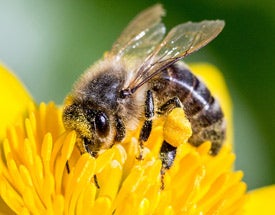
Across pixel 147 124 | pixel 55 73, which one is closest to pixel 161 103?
pixel 147 124

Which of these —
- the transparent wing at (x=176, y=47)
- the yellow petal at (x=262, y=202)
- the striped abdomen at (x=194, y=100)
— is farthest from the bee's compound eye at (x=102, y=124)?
the yellow petal at (x=262, y=202)

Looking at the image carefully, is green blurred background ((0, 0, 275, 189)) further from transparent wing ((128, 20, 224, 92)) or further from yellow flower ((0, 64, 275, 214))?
transparent wing ((128, 20, 224, 92))

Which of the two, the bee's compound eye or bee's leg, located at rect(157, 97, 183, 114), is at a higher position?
bee's leg, located at rect(157, 97, 183, 114)

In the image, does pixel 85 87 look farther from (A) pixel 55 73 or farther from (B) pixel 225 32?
(B) pixel 225 32

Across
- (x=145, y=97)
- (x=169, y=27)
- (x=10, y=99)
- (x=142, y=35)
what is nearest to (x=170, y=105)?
(x=145, y=97)

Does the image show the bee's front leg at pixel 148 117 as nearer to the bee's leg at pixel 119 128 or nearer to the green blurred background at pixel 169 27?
the bee's leg at pixel 119 128

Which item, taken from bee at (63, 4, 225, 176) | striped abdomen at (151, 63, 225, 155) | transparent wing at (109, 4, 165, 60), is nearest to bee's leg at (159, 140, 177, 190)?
bee at (63, 4, 225, 176)
